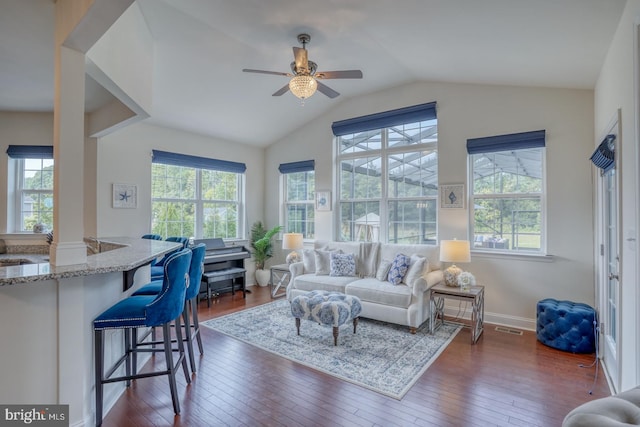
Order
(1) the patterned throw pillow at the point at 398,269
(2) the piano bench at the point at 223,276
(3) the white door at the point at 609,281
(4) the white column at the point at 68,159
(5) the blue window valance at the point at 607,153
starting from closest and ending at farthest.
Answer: (4) the white column at the point at 68,159 → (5) the blue window valance at the point at 607,153 → (3) the white door at the point at 609,281 → (1) the patterned throw pillow at the point at 398,269 → (2) the piano bench at the point at 223,276

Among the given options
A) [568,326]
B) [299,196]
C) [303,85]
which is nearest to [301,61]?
[303,85]

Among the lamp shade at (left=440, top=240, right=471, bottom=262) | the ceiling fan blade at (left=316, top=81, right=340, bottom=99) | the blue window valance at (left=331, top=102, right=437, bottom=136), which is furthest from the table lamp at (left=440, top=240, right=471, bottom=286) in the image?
the ceiling fan blade at (left=316, top=81, right=340, bottom=99)

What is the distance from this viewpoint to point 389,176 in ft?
16.9

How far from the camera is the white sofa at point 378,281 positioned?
146 inches

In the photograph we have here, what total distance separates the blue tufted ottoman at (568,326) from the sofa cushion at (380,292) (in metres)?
1.38

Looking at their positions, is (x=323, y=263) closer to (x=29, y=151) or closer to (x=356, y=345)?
(x=356, y=345)

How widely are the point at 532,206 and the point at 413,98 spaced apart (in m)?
2.18

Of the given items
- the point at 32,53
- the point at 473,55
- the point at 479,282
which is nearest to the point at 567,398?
the point at 479,282

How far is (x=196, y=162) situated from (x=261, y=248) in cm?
192

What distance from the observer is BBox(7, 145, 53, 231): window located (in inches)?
174

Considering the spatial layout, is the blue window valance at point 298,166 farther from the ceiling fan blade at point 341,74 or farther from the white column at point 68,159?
the white column at point 68,159

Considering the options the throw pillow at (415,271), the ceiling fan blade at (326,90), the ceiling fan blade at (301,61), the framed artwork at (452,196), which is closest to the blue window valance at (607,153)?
the framed artwork at (452,196)

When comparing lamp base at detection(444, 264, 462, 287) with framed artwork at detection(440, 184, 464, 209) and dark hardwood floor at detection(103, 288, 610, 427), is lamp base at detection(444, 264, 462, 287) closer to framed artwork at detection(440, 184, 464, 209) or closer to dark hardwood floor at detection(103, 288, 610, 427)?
dark hardwood floor at detection(103, 288, 610, 427)

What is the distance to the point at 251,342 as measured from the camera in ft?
11.3
